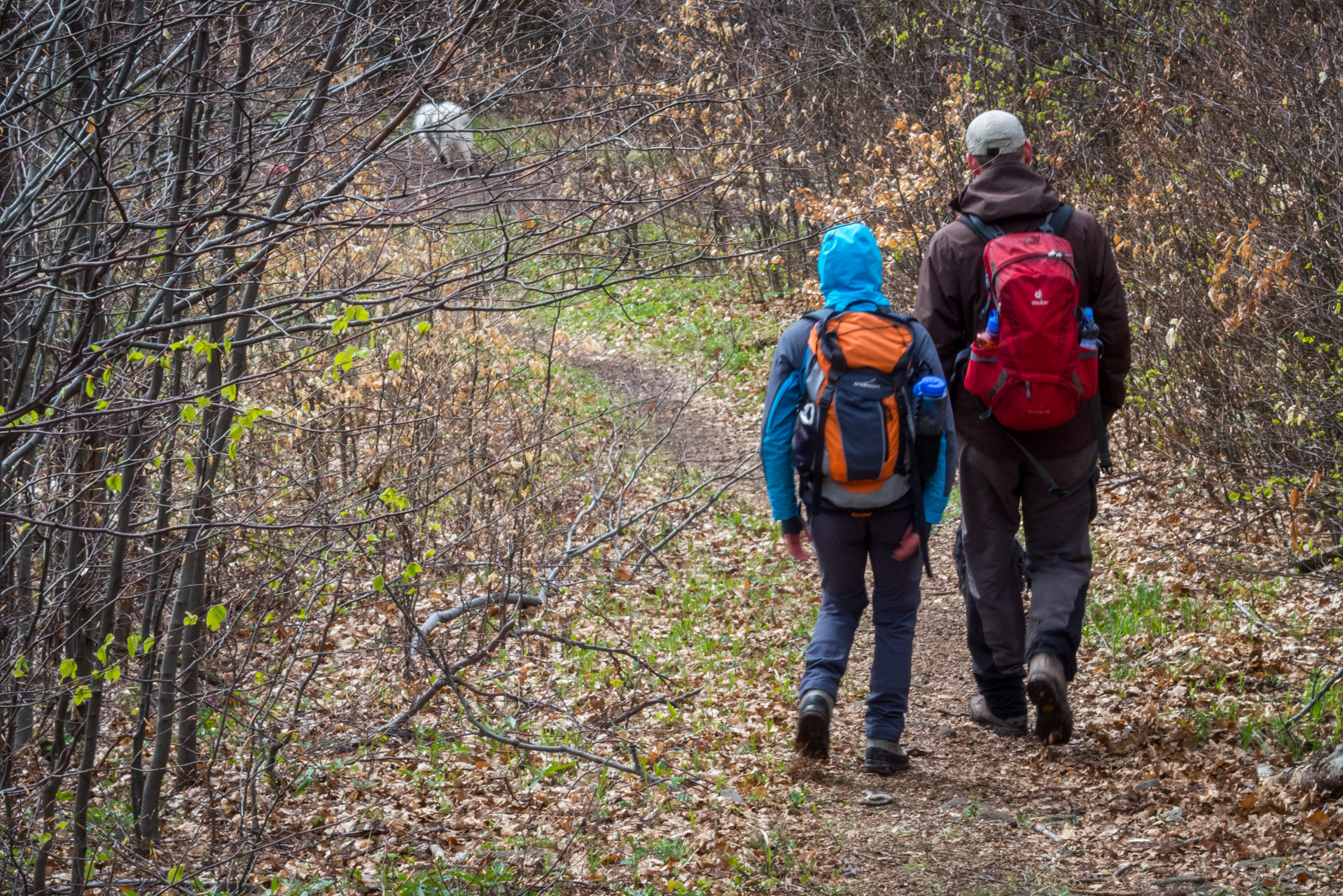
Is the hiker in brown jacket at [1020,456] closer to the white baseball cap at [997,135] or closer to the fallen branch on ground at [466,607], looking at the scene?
the white baseball cap at [997,135]

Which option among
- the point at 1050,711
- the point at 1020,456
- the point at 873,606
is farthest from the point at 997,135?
the point at 1050,711

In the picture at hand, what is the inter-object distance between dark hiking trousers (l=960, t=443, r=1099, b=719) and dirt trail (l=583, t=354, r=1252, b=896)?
1.25 ft

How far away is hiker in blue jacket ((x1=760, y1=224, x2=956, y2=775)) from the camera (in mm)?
4289

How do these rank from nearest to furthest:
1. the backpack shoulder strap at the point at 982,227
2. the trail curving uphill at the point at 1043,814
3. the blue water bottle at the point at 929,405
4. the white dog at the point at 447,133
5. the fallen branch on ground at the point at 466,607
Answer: the trail curving uphill at the point at 1043,814 < the white dog at the point at 447,133 < the blue water bottle at the point at 929,405 < the backpack shoulder strap at the point at 982,227 < the fallen branch on ground at the point at 466,607

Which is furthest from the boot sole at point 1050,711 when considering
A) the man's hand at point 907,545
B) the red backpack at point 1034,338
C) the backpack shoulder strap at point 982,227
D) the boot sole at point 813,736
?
the backpack shoulder strap at point 982,227

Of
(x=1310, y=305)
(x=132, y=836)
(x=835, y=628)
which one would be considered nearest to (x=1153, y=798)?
(x=835, y=628)

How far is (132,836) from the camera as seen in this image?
4.55m

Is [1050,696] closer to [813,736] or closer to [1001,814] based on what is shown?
[1001,814]

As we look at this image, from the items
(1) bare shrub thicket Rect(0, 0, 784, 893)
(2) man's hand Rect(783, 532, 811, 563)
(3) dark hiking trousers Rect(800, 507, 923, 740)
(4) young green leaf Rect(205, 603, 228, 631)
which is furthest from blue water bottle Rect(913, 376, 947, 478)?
(4) young green leaf Rect(205, 603, 228, 631)

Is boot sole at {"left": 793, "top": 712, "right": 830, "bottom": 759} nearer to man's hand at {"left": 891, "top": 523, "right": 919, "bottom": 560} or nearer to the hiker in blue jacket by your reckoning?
the hiker in blue jacket

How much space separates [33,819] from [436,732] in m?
1.79

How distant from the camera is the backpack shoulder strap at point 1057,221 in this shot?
176 inches

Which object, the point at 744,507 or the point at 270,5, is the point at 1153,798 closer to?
the point at 270,5

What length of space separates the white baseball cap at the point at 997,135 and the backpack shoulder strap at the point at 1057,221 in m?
0.31
